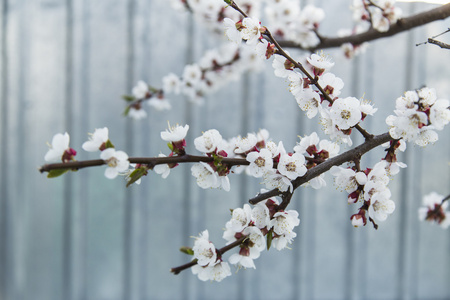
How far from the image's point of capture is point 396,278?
5.48 ft

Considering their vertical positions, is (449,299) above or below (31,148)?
below

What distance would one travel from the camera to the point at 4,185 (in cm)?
157

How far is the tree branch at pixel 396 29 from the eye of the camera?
0.82 metres

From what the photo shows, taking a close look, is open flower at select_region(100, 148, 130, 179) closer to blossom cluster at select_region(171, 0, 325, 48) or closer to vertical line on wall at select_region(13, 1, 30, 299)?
blossom cluster at select_region(171, 0, 325, 48)

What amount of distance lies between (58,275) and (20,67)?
787 millimetres

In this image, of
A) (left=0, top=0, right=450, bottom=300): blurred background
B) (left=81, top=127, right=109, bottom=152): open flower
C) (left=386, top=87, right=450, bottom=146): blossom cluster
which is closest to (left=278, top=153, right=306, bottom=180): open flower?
(left=386, top=87, right=450, bottom=146): blossom cluster

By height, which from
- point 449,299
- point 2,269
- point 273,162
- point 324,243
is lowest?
point 449,299

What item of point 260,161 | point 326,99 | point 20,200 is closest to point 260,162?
point 260,161

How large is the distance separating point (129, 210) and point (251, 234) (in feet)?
3.48

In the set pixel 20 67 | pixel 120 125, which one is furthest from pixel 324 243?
pixel 20 67

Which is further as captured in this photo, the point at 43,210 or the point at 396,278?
the point at 396,278

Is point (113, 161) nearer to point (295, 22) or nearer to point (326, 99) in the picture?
point (326, 99)

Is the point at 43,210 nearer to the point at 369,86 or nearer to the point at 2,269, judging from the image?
the point at 2,269

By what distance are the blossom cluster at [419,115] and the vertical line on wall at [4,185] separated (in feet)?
4.79
